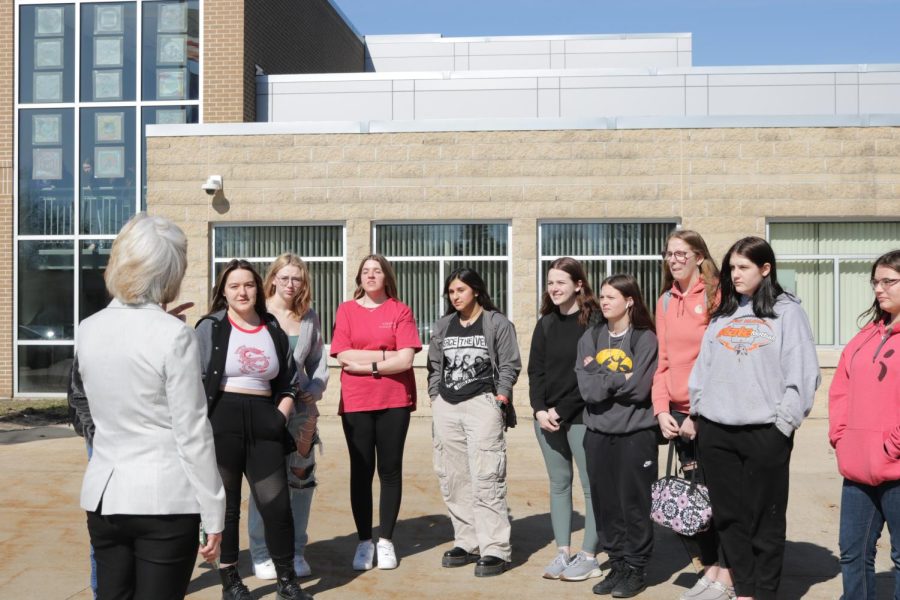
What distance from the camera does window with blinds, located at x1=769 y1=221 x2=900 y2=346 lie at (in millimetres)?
14766

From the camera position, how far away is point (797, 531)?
723 centimetres

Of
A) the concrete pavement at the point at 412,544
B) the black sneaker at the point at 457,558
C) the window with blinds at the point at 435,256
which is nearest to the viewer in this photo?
the concrete pavement at the point at 412,544

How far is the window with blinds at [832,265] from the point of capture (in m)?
14.8

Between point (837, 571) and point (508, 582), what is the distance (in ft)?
6.85

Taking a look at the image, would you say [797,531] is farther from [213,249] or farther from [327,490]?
[213,249]

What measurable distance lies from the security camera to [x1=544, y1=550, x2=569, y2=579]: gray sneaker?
1033 centimetres

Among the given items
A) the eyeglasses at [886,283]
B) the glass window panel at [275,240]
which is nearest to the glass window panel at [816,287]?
the glass window panel at [275,240]

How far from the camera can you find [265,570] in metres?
6.07

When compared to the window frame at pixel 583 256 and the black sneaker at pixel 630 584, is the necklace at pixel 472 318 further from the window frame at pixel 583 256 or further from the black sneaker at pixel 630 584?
the window frame at pixel 583 256

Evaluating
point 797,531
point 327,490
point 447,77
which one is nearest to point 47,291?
point 447,77

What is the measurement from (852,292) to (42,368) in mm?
13515

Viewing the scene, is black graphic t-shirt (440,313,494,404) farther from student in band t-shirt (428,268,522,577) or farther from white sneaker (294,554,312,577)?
white sneaker (294,554,312,577)

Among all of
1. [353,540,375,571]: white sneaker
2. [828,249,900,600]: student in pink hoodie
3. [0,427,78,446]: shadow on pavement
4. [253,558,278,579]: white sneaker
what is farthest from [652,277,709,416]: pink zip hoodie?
[0,427,78,446]: shadow on pavement

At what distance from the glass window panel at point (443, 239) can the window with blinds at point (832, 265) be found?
417 centimetres
